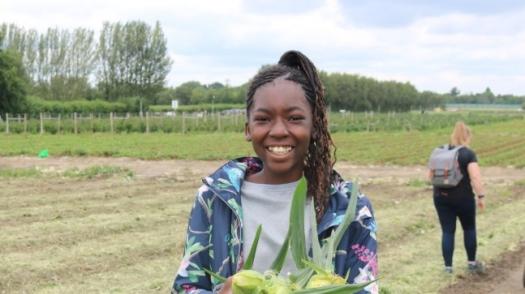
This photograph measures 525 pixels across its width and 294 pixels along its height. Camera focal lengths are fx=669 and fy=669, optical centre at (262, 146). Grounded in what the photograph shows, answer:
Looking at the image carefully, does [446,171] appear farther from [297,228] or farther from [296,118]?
[297,228]

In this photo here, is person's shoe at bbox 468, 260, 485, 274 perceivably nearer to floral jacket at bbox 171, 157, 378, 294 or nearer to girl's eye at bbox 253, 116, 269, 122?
floral jacket at bbox 171, 157, 378, 294

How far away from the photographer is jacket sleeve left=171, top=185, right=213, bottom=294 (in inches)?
66.1

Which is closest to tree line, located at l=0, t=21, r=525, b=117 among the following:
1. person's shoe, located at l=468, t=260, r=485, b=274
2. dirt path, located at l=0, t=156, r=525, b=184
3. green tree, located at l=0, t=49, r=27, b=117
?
green tree, located at l=0, t=49, r=27, b=117

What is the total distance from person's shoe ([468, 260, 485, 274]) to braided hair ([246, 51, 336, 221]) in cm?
577

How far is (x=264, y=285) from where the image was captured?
109 cm

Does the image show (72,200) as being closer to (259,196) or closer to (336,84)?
(259,196)

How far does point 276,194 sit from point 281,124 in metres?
0.22

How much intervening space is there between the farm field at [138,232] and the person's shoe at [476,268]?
0.10 meters

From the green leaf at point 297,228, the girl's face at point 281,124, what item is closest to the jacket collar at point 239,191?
the girl's face at point 281,124

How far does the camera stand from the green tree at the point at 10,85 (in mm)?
30312

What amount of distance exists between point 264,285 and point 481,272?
649 cm

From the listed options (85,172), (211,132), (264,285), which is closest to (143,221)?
(85,172)


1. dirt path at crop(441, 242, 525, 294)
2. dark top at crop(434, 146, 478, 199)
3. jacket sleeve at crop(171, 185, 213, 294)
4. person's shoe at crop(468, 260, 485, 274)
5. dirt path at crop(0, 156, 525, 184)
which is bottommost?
dirt path at crop(0, 156, 525, 184)

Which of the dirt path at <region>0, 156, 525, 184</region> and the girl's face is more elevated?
the girl's face
